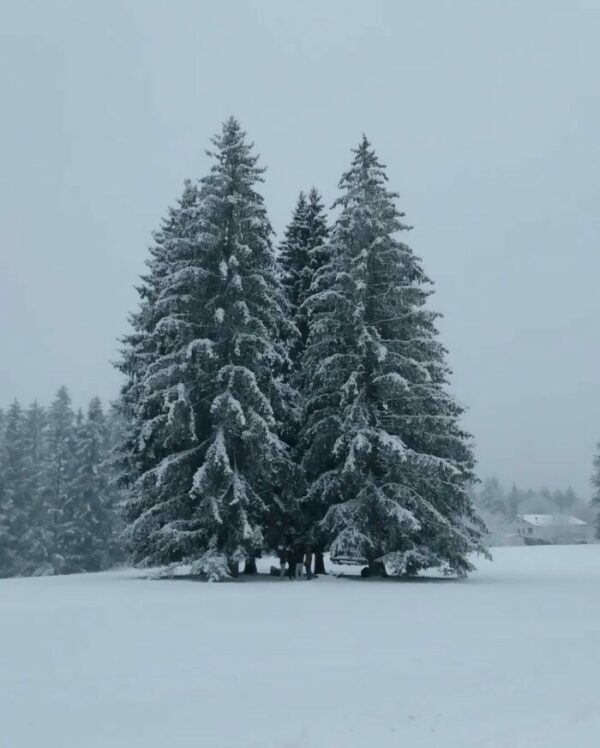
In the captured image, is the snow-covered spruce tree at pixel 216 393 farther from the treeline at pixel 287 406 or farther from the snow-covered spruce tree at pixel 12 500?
the snow-covered spruce tree at pixel 12 500

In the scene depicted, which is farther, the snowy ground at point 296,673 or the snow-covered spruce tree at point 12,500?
the snow-covered spruce tree at point 12,500

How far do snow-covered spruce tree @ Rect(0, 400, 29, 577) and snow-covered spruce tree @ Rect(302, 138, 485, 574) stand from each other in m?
33.2

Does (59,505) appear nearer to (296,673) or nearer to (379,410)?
(379,410)

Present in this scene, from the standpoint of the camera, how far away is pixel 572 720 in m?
8.66

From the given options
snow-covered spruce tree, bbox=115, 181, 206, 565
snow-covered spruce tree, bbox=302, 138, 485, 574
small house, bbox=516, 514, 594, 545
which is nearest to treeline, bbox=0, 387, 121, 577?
snow-covered spruce tree, bbox=115, 181, 206, 565

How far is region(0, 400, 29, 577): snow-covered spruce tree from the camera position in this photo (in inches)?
2127

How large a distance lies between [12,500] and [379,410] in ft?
120

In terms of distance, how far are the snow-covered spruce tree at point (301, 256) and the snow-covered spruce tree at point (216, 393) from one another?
2698mm

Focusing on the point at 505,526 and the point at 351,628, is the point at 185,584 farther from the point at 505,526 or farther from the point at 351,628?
the point at 505,526

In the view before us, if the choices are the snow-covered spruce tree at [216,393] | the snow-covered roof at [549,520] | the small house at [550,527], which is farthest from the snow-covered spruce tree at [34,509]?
the snow-covered roof at [549,520]

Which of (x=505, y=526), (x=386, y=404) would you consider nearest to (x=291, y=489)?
(x=386, y=404)

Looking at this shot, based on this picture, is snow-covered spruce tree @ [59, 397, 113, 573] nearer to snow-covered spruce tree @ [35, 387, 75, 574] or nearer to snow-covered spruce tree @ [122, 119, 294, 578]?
snow-covered spruce tree @ [35, 387, 75, 574]

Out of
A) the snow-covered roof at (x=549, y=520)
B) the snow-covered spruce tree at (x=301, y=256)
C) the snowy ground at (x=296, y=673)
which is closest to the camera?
the snowy ground at (x=296, y=673)

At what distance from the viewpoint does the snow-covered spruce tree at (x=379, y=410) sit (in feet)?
85.1
